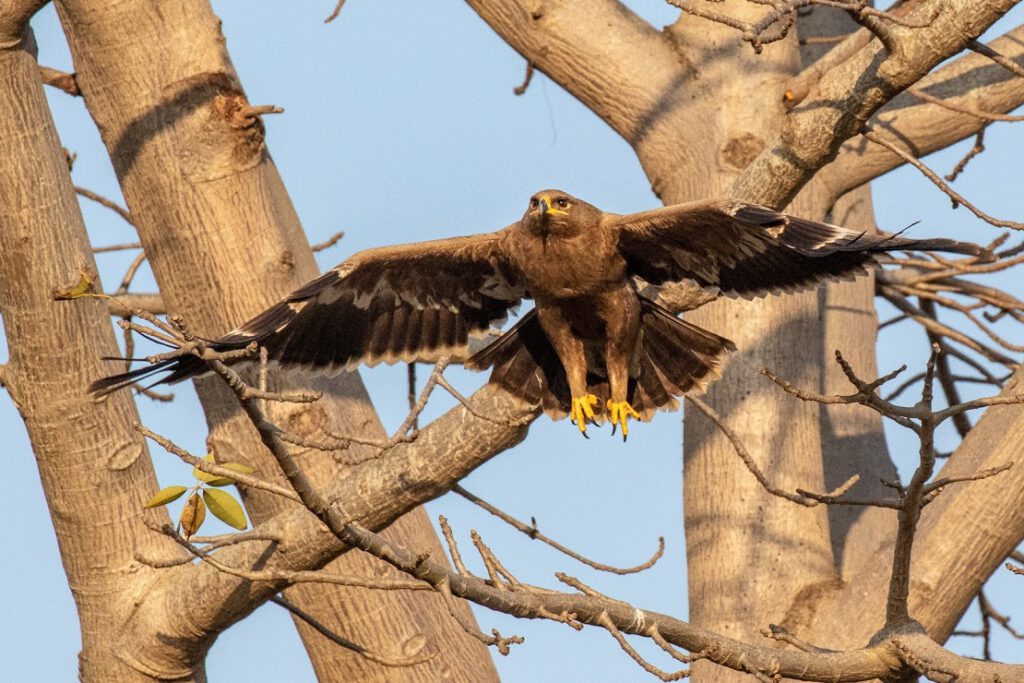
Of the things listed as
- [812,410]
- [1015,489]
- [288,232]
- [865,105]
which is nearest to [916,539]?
[1015,489]

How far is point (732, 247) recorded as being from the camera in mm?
4594

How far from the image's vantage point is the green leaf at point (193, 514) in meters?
3.56

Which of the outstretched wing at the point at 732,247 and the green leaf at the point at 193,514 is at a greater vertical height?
the outstretched wing at the point at 732,247

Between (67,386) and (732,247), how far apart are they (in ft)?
7.23

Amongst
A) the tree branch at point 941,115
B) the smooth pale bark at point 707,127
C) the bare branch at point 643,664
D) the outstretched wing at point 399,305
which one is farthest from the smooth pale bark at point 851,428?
the bare branch at point 643,664

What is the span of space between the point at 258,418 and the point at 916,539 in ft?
8.21

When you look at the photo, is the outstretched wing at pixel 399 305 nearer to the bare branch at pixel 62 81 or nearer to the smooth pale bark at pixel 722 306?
the smooth pale bark at pixel 722 306

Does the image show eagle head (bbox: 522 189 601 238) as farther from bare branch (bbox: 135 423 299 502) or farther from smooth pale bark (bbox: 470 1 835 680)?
bare branch (bbox: 135 423 299 502)

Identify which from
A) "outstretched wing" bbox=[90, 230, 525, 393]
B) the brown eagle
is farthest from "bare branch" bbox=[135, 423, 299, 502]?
"outstretched wing" bbox=[90, 230, 525, 393]

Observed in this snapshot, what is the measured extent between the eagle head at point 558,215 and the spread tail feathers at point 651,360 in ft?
1.32

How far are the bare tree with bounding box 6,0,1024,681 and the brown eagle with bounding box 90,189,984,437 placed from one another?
0.57 ft

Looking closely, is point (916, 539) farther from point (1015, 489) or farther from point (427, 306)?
point (427, 306)

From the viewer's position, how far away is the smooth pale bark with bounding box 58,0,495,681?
4926 mm

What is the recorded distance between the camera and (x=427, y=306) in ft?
16.7
